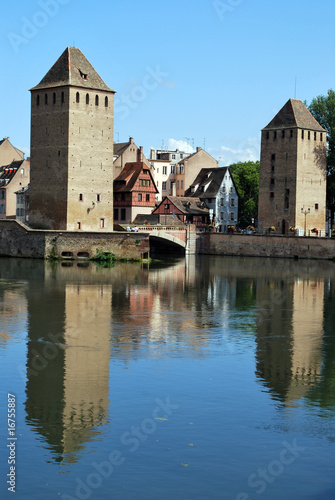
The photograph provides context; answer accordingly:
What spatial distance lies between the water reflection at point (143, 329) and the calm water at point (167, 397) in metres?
0.06

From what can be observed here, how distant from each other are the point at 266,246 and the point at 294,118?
1243cm

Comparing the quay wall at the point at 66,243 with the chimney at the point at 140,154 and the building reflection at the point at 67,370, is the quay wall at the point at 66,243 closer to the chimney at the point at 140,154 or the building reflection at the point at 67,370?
the building reflection at the point at 67,370

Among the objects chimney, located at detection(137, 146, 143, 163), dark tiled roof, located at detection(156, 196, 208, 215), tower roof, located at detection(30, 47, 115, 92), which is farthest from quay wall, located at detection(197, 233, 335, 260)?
tower roof, located at detection(30, 47, 115, 92)

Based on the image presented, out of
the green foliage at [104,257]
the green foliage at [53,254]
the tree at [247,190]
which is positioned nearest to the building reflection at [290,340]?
the green foliage at [104,257]

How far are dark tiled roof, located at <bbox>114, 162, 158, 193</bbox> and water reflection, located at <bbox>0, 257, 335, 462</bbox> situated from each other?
985 inches

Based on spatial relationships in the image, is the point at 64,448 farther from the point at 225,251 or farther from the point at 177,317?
the point at 225,251

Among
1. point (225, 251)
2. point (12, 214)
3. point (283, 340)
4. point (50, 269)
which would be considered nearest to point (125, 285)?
point (50, 269)

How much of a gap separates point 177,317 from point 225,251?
4022cm

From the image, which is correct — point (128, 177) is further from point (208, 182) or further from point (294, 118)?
point (294, 118)

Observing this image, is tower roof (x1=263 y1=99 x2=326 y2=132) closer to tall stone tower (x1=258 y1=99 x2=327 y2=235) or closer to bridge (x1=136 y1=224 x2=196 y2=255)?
tall stone tower (x1=258 y1=99 x2=327 y2=235)

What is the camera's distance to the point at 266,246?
2564 inches

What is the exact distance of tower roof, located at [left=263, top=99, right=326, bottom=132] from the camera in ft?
229

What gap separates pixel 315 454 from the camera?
13.1 m

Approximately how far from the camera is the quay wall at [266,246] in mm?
62272
